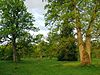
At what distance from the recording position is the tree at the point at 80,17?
145 feet

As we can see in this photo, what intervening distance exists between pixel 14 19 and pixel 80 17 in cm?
3122

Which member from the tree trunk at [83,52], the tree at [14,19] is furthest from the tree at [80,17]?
the tree at [14,19]

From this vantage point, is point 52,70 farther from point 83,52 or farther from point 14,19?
point 14,19

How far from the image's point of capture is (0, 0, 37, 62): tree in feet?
236

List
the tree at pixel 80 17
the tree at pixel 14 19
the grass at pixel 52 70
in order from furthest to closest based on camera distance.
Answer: the tree at pixel 14 19 < the tree at pixel 80 17 < the grass at pixel 52 70

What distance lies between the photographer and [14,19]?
238 feet

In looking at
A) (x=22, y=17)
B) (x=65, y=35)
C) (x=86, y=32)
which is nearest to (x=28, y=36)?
(x=22, y=17)

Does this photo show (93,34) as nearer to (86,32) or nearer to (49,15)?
(86,32)

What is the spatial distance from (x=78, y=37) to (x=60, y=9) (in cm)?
516

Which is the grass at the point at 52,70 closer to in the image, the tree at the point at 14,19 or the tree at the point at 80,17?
the tree at the point at 80,17

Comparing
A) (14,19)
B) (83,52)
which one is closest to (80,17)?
(83,52)

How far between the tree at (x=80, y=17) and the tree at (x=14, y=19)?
24978 mm

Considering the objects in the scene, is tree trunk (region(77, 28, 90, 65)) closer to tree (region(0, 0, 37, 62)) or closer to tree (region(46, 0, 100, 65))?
tree (region(46, 0, 100, 65))

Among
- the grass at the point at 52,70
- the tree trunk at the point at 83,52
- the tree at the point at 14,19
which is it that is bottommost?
the grass at the point at 52,70
